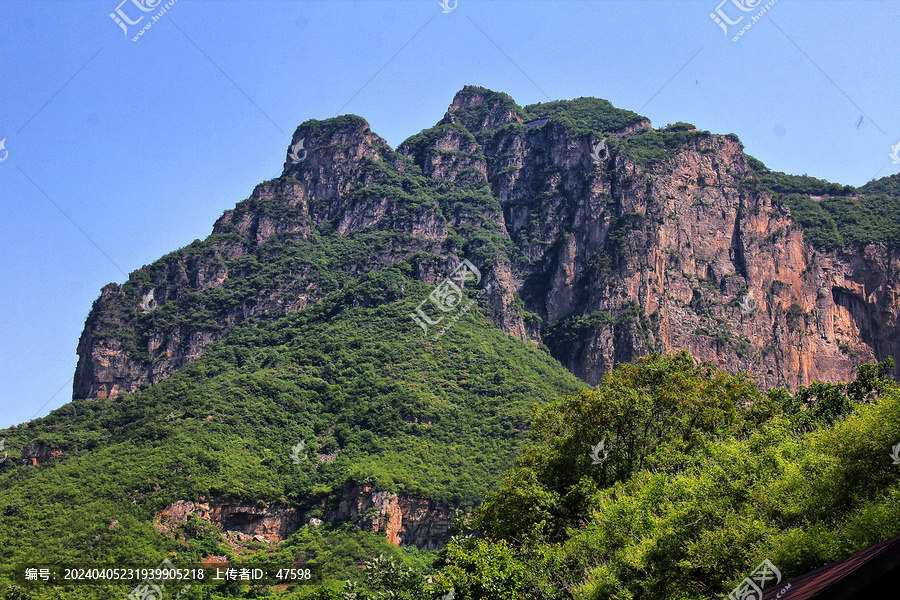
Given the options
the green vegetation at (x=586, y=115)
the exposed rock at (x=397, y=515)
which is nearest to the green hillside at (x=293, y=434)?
the exposed rock at (x=397, y=515)

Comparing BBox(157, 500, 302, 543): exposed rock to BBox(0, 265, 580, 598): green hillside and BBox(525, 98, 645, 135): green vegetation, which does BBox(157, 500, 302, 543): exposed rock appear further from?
BBox(525, 98, 645, 135): green vegetation

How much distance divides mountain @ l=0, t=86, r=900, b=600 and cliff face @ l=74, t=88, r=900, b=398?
1.38ft

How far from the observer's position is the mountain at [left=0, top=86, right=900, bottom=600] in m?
75.9

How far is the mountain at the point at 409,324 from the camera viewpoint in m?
75.9

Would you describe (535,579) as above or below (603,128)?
below

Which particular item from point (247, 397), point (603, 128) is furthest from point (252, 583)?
point (603, 128)

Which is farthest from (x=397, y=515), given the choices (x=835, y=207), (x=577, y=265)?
(x=835, y=207)

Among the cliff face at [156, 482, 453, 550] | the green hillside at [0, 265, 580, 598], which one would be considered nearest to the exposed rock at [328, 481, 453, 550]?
the cliff face at [156, 482, 453, 550]

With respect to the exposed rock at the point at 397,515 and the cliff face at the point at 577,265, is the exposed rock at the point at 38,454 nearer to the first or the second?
the cliff face at the point at 577,265

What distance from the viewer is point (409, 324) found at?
112500 mm

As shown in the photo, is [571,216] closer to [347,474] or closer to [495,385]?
[495,385]

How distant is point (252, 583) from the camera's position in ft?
208

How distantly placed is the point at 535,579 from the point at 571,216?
119935 mm

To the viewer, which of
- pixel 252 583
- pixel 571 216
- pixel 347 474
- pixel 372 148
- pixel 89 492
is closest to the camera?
pixel 252 583
